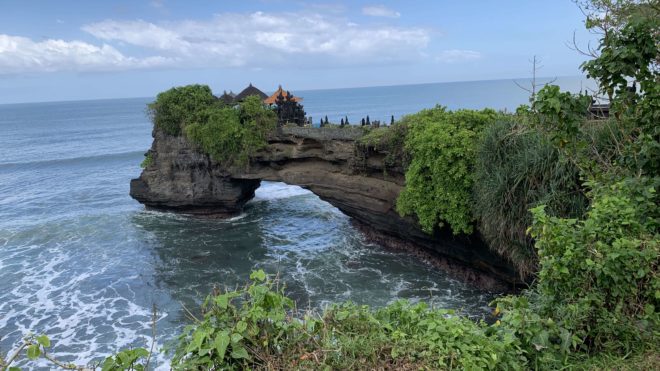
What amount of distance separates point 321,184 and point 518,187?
9010mm

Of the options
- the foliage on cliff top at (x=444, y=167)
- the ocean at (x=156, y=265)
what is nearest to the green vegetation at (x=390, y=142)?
the foliage on cliff top at (x=444, y=167)

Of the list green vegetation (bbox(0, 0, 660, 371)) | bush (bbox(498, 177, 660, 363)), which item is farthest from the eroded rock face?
bush (bbox(498, 177, 660, 363))

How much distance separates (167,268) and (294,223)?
269 inches

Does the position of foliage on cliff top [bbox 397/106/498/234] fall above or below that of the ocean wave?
above

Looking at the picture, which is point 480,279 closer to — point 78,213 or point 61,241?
point 61,241

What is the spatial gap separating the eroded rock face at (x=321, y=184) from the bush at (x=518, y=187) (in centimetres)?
172

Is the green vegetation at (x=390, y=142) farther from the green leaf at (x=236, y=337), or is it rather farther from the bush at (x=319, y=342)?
the green leaf at (x=236, y=337)

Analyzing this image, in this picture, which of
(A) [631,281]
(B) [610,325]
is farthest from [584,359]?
(A) [631,281]

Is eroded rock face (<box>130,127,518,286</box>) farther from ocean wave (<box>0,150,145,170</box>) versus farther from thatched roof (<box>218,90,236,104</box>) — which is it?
ocean wave (<box>0,150,145,170</box>)

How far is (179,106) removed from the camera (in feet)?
68.3

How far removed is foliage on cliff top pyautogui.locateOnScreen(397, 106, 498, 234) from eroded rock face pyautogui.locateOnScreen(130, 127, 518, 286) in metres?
1.29

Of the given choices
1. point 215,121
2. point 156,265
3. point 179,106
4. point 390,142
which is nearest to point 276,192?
point 215,121

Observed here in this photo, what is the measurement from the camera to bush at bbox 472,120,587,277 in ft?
31.7

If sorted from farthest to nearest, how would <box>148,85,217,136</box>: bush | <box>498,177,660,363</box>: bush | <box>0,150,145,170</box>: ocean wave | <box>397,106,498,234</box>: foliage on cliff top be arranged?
<box>0,150,145,170</box>: ocean wave, <box>148,85,217,136</box>: bush, <box>397,106,498,234</box>: foliage on cliff top, <box>498,177,660,363</box>: bush
